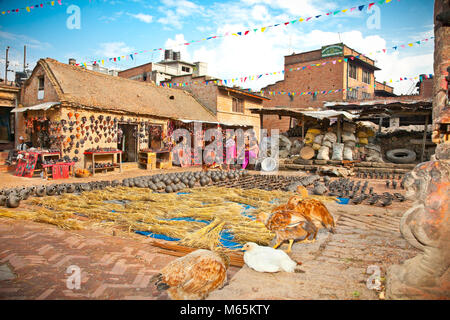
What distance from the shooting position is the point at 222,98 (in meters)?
19.7

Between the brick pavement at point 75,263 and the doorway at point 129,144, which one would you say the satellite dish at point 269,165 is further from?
the brick pavement at point 75,263

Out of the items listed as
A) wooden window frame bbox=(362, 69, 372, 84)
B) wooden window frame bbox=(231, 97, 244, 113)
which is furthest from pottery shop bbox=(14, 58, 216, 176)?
wooden window frame bbox=(362, 69, 372, 84)

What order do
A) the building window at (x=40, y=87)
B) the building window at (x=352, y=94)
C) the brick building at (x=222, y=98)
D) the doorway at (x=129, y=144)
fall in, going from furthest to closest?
1. the building window at (x=352, y=94)
2. the brick building at (x=222, y=98)
3. the doorway at (x=129, y=144)
4. the building window at (x=40, y=87)

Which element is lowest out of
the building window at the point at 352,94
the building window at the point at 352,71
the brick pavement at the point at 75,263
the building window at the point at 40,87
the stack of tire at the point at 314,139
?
the brick pavement at the point at 75,263

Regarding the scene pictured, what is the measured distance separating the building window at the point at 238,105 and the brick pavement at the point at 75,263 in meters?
17.6

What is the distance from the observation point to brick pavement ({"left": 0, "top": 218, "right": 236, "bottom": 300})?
253cm

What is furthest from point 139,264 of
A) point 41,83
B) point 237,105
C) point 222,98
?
point 237,105

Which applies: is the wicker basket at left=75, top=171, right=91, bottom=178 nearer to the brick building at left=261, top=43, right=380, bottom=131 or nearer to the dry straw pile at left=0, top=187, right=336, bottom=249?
the dry straw pile at left=0, top=187, right=336, bottom=249

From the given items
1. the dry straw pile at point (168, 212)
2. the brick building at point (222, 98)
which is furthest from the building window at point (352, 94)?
the dry straw pile at point (168, 212)

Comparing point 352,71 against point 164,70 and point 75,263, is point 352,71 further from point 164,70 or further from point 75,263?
point 75,263

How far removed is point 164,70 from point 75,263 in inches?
1113

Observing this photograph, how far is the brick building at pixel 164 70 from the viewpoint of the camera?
2536 cm

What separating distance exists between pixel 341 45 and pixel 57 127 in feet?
76.4

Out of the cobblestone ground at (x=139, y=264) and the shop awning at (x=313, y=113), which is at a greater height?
the shop awning at (x=313, y=113)
